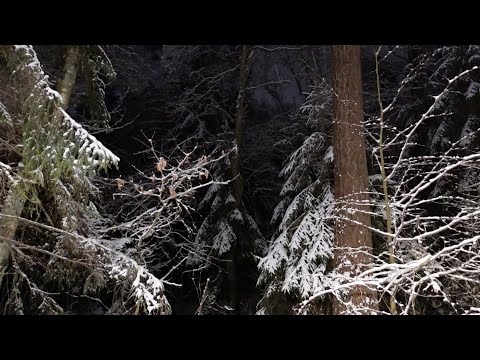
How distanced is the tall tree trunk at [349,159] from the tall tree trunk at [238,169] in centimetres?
531

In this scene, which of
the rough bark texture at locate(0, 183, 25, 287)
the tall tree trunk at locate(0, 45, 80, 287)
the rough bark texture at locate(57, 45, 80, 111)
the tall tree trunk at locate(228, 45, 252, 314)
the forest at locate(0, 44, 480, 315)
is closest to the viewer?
the forest at locate(0, 44, 480, 315)

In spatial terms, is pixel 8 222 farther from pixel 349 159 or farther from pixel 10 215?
pixel 349 159

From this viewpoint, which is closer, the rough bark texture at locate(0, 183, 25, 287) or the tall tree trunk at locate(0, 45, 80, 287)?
the tall tree trunk at locate(0, 45, 80, 287)

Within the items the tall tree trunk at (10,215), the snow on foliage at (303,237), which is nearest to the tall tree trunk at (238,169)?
the snow on foliage at (303,237)

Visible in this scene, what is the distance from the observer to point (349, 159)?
5.15m

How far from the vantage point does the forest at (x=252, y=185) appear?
13.3 feet

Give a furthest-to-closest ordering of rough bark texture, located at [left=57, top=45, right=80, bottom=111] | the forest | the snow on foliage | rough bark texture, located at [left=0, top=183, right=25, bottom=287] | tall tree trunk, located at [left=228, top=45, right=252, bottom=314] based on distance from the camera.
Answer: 1. tall tree trunk, located at [left=228, top=45, right=252, bottom=314]
2. the snow on foliage
3. rough bark texture, located at [left=57, top=45, right=80, bottom=111]
4. rough bark texture, located at [left=0, top=183, right=25, bottom=287]
5. the forest

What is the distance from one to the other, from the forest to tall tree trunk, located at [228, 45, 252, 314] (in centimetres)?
6

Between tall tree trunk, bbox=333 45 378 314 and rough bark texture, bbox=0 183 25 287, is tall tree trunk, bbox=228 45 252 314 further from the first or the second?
rough bark texture, bbox=0 183 25 287

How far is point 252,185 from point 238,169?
1599 millimetres

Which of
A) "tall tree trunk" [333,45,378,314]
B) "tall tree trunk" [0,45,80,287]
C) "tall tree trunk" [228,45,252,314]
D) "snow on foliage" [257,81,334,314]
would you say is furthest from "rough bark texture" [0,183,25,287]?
"tall tree trunk" [228,45,252,314]

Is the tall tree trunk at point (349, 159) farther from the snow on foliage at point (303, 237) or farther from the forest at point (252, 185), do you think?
the snow on foliage at point (303, 237)

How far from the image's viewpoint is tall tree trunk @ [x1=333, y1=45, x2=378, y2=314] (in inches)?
189

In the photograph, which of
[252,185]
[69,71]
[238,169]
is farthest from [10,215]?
[252,185]
